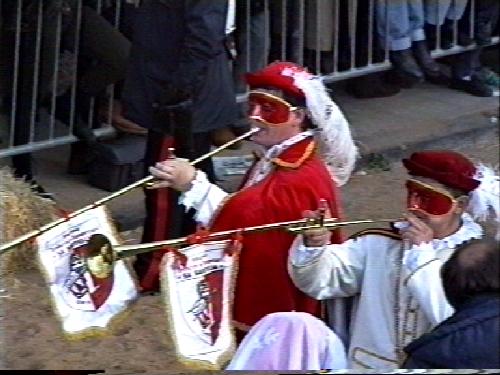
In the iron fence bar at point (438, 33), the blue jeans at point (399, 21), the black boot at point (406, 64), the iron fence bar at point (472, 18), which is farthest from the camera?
the iron fence bar at point (472, 18)

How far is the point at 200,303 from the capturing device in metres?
3.84

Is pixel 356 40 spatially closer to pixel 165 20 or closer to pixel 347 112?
pixel 347 112

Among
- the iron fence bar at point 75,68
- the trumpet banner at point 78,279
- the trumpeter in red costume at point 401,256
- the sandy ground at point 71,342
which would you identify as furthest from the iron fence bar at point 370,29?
the trumpet banner at point 78,279

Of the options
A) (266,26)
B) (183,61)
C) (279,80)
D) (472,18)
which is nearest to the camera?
(279,80)

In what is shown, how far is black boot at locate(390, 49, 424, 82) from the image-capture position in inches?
314

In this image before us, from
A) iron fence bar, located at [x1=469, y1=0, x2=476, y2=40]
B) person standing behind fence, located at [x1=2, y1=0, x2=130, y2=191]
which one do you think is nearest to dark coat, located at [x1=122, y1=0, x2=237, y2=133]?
person standing behind fence, located at [x1=2, y1=0, x2=130, y2=191]

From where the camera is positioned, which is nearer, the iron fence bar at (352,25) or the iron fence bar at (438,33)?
the iron fence bar at (352,25)

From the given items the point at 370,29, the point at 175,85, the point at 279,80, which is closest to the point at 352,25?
the point at 370,29

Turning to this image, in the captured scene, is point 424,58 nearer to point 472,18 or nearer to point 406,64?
point 406,64

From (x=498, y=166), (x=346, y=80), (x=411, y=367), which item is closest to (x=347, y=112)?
(x=346, y=80)

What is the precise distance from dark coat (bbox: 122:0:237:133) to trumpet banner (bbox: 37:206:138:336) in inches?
61.3

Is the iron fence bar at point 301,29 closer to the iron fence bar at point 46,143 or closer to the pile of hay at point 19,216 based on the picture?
the iron fence bar at point 46,143

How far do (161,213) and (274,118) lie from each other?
1.36m

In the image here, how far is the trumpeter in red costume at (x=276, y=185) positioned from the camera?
14.1 ft
